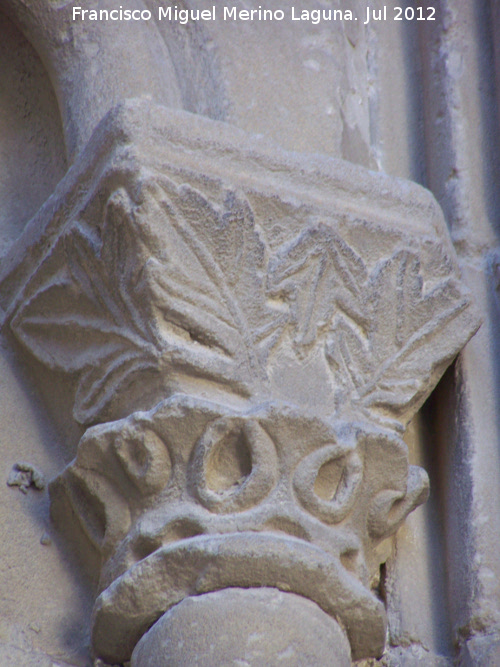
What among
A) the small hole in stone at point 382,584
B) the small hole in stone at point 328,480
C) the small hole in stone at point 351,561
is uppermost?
the small hole in stone at point 328,480

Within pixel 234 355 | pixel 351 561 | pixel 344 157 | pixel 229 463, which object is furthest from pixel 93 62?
pixel 351 561

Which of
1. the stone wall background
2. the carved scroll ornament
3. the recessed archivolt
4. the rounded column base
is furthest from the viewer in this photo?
the recessed archivolt

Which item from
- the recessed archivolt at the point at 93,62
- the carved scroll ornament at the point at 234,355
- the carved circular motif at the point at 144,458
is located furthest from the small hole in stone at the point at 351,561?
the recessed archivolt at the point at 93,62

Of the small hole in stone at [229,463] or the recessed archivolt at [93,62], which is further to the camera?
the recessed archivolt at [93,62]

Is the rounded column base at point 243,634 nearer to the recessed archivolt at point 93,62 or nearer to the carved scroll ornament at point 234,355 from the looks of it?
the carved scroll ornament at point 234,355

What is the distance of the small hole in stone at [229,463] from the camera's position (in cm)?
107

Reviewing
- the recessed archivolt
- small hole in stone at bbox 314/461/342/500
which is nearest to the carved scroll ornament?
small hole in stone at bbox 314/461/342/500

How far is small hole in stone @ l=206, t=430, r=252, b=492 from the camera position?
1069 mm

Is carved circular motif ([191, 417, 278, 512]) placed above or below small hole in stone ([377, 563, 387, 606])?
above

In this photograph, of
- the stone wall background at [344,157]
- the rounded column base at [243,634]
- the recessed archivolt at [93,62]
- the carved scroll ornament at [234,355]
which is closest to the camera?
the rounded column base at [243,634]

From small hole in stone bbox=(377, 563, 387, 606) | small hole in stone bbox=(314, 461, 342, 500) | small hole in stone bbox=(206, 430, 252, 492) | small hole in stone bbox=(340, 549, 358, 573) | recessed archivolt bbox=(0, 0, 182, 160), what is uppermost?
recessed archivolt bbox=(0, 0, 182, 160)

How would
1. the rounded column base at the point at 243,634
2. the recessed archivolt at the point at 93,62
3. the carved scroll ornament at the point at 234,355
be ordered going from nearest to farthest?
the rounded column base at the point at 243,634, the carved scroll ornament at the point at 234,355, the recessed archivolt at the point at 93,62

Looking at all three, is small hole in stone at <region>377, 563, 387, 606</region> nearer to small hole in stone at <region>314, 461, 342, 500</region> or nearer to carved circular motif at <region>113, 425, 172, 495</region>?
small hole in stone at <region>314, 461, 342, 500</region>

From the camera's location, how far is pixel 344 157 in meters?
1.41
